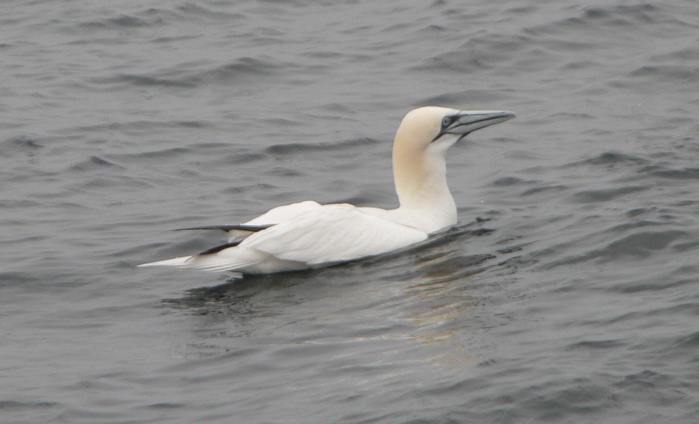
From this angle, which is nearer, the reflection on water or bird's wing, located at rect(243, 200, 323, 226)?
the reflection on water

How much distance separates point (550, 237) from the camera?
9469 millimetres

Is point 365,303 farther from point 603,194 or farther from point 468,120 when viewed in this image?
point 603,194

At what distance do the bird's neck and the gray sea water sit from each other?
24 cm

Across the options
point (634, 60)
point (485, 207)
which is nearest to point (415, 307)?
point (485, 207)

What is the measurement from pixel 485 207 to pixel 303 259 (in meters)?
2.27

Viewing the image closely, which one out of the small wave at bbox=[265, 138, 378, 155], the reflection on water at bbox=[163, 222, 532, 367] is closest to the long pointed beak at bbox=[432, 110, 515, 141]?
the reflection on water at bbox=[163, 222, 532, 367]

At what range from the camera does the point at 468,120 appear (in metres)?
10.5

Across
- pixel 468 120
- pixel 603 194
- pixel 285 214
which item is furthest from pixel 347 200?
pixel 603 194

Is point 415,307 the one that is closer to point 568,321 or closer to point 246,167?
point 568,321

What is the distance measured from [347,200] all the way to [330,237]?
6.47 feet

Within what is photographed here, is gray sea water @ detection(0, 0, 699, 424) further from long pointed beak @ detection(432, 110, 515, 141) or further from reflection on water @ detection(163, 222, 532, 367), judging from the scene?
long pointed beak @ detection(432, 110, 515, 141)

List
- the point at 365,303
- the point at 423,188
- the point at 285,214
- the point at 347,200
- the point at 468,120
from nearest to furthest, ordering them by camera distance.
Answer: the point at 365,303
the point at 285,214
the point at 423,188
the point at 468,120
the point at 347,200

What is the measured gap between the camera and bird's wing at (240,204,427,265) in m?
9.06

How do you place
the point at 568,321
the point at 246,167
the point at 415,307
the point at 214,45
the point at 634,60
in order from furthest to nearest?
the point at 214,45, the point at 634,60, the point at 246,167, the point at 415,307, the point at 568,321
